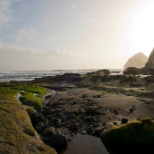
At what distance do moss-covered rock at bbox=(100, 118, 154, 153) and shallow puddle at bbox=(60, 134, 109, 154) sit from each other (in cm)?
86

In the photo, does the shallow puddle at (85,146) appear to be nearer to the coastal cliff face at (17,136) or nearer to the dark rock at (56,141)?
the dark rock at (56,141)

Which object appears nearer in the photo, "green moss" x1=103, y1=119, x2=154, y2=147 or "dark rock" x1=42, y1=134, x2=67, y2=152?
"green moss" x1=103, y1=119, x2=154, y2=147

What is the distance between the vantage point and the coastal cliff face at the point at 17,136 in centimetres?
1418

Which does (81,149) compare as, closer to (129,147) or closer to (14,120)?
(129,147)

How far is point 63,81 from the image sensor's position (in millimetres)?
107438

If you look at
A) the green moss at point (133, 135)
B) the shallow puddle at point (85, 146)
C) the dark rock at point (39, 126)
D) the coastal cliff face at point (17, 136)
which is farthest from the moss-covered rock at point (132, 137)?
the dark rock at point (39, 126)

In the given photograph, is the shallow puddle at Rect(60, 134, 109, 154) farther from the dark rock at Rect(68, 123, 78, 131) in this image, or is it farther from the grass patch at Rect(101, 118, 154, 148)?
the dark rock at Rect(68, 123, 78, 131)

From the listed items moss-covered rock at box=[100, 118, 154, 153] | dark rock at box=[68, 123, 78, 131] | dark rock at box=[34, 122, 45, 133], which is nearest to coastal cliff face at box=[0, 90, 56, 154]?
dark rock at box=[34, 122, 45, 133]

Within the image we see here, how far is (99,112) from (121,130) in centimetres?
1188

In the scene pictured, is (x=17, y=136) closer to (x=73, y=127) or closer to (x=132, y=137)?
(x=132, y=137)

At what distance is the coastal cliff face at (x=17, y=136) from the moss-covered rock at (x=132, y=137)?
5304 mm

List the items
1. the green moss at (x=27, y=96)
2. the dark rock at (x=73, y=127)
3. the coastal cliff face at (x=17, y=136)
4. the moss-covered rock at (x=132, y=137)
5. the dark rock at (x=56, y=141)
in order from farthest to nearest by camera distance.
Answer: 1. the green moss at (x=27, y=96)
2. the dark rock at (x=73, y=127)
3. the dark rock at (x=56, y=141)
4. the moss-covered rock at (x=132, y=137)
5. the coastal cliff face at (x=17, y=136)

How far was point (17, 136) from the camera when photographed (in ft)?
50.6

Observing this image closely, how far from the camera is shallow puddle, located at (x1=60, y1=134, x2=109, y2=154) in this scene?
1839 centimetres
